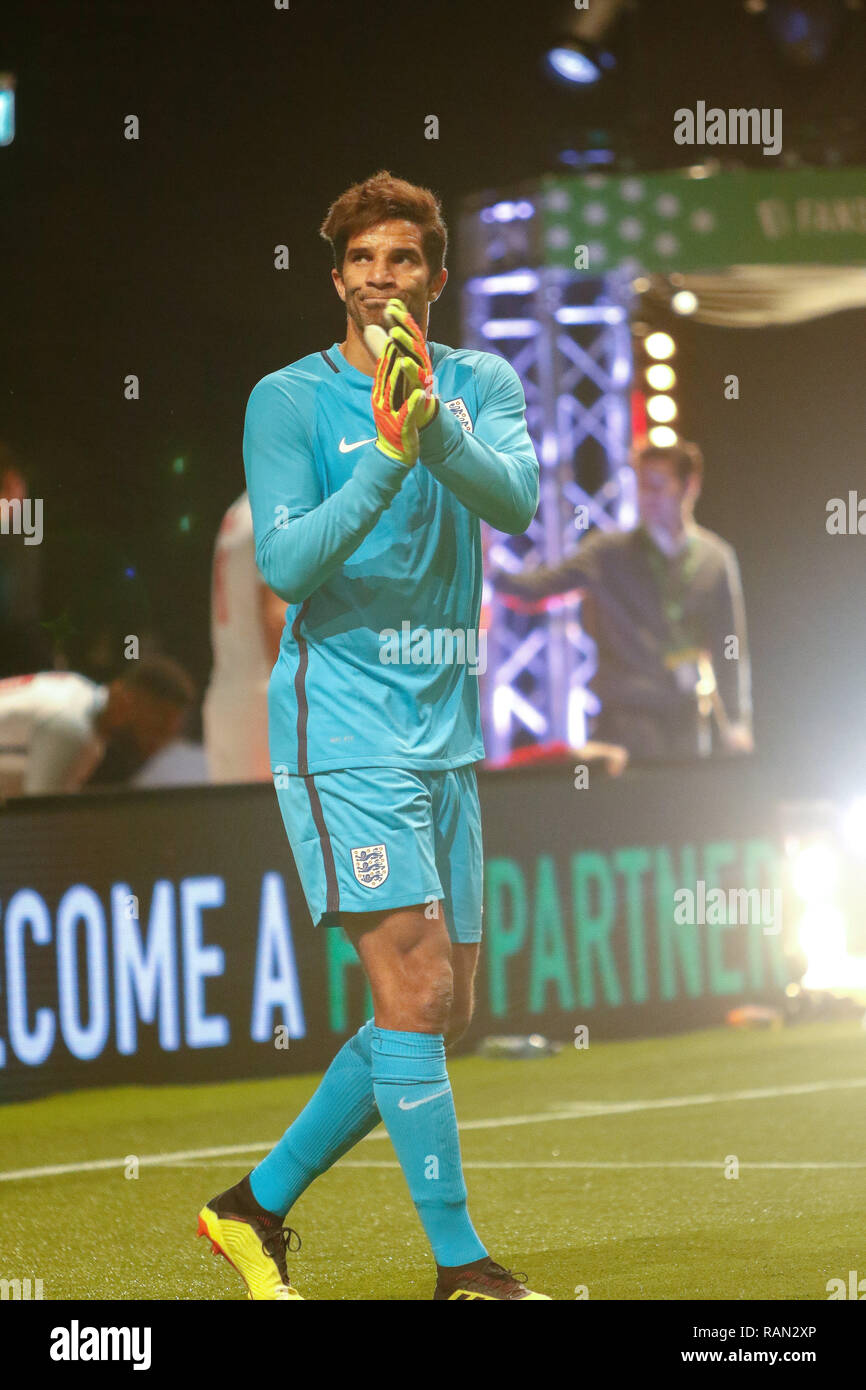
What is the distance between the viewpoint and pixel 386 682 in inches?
152

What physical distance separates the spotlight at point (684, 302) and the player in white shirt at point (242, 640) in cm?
606

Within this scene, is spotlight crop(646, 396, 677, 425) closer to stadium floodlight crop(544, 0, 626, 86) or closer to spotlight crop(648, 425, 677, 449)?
spotlight crop(648, 425, 677, 449)

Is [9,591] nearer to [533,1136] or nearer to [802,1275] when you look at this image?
[533,1136]

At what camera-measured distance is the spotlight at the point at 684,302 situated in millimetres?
13606

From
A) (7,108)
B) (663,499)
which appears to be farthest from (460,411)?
(7,108)

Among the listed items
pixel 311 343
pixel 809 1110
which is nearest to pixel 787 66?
pixel 311 343

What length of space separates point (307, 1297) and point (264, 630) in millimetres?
4292

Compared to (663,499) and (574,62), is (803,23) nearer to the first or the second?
(574,62)

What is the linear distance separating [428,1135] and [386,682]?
0.84 m

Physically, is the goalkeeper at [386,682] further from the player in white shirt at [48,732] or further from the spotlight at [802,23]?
the spotlight at [802,23]

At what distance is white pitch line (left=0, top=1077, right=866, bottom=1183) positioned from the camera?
6031 millimetres

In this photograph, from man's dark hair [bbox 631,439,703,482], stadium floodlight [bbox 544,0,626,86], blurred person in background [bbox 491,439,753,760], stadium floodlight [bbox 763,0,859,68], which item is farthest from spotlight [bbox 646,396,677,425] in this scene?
man's dark hair [bbox 631,439,703,482]

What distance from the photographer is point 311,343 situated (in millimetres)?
10648

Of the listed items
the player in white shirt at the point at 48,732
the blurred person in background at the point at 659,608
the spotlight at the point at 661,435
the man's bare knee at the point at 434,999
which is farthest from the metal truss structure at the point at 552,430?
the man's bare knee at the point at 434,999
